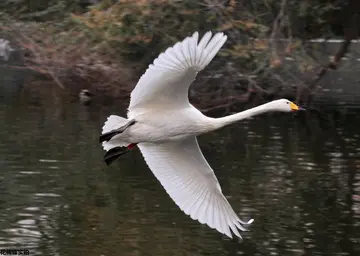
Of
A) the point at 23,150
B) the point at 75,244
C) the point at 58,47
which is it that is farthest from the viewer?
the point at 58,47

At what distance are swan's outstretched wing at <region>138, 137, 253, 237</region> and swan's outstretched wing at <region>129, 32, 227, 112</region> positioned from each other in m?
0.56

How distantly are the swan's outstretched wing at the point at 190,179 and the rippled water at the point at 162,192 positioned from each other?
1.19 metres

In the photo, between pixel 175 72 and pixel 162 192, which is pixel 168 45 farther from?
pixel 175 72

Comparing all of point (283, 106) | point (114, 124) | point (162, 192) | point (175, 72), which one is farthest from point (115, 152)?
point (162, 192)

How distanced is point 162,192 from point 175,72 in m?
4.88

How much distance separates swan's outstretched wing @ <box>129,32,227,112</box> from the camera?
6961 mm

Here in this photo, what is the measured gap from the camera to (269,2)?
671 inches

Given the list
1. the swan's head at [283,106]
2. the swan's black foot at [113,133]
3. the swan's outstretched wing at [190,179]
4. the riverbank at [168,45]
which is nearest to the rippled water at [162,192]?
the riverbank at [168,45]

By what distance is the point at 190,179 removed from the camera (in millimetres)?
8672

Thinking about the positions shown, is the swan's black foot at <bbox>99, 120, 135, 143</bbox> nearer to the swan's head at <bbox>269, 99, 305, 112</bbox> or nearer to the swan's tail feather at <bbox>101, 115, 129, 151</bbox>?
the swan's tail feather at <bbox>101, 115, 129, 151</bbox>

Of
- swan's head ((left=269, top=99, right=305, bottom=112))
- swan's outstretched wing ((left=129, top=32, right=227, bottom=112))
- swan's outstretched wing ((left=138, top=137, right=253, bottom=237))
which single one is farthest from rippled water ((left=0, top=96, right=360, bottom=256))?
swan's outstretched wing ((left=129, top=32, right=227, bottom=112))

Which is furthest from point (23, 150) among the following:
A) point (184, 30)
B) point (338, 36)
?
point (338, 36)

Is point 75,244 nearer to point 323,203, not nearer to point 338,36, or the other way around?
point 323,203

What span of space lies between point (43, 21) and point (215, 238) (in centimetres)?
980
